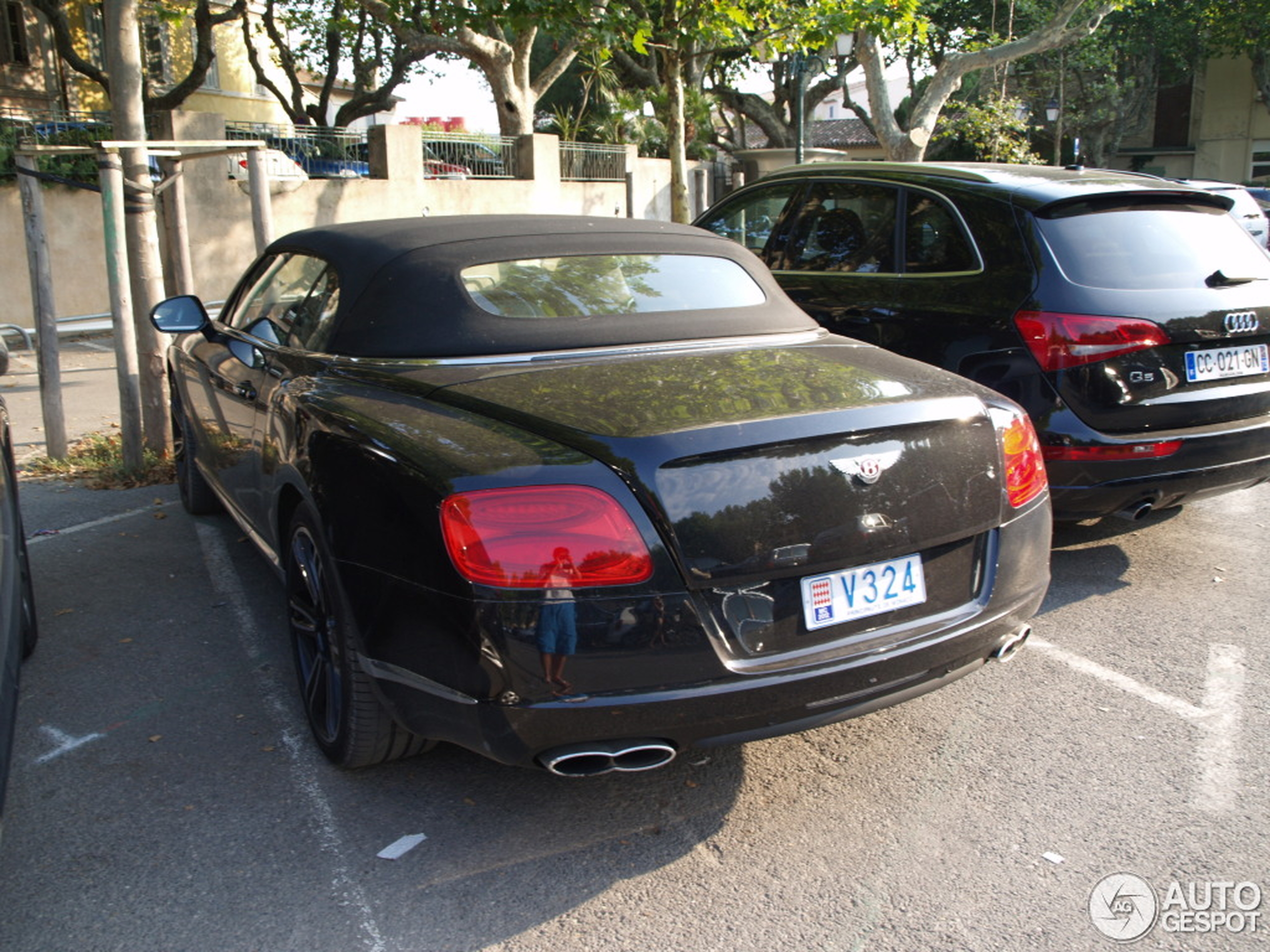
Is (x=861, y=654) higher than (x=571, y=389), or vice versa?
(x=571, y=389)

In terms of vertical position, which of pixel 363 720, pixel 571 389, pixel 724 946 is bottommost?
pixel 724 946

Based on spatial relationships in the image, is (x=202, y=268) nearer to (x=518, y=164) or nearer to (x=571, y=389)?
(x=518, y=164)

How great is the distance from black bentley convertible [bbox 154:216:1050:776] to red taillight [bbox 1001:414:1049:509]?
1cm

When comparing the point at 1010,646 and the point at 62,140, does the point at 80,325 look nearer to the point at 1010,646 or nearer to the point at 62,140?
the point at 62,140

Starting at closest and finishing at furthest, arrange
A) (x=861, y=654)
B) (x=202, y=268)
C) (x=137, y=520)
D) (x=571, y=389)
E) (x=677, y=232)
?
(x=861, y=654)
(x=571, y=389)
(x=677, y=232)
(x=137, y=520)
(x=202, y=268)

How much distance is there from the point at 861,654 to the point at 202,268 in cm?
1516

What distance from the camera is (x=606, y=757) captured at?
2.62m

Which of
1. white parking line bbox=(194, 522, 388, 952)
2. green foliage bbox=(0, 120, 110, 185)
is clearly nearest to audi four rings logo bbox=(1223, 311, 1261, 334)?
white parking line bbox=(194, 522, 388, 952)

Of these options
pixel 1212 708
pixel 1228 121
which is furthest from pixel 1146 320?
pixel 1228 121

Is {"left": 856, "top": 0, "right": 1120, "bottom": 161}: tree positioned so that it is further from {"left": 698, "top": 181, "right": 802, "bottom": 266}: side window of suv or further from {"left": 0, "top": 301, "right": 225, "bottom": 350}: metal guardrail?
{"left": 698, "top": 181, "right": 802, "bottom": 266}: side window of suv

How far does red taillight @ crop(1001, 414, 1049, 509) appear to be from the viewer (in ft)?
10.3

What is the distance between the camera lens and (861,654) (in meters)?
2.77

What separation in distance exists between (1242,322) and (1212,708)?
73.2 inches

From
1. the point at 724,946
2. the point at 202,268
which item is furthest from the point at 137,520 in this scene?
the point at 202,268
